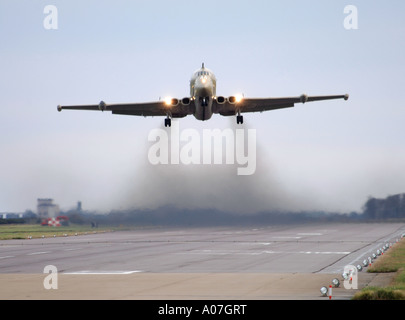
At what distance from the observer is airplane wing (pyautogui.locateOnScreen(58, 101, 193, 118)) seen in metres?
49.0

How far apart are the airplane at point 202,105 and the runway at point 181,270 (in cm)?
1017

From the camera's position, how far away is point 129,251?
4500 cm

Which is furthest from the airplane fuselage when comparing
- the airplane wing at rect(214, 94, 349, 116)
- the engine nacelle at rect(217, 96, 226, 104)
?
the airplane wing at rect(214, 94, 349, 116)

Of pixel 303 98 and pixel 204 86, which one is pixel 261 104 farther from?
pixel 204 86

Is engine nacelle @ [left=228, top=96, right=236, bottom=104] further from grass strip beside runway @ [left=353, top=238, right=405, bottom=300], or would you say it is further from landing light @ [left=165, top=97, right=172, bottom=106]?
grass strip beside runway @ [left=353, top=238, right=405, bottom=300]

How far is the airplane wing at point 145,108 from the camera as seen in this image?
49000 mm

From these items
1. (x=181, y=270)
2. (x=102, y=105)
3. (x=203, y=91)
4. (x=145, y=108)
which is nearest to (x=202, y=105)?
(x=203, y=91)

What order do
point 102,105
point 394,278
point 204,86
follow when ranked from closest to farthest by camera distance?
point 394,278 → point 204,86 → point 102,105

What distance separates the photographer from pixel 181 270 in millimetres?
31609

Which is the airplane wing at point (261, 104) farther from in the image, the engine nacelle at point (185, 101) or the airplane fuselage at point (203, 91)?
the engine nacelle at point (185, 101)

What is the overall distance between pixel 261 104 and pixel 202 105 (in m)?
7.42
